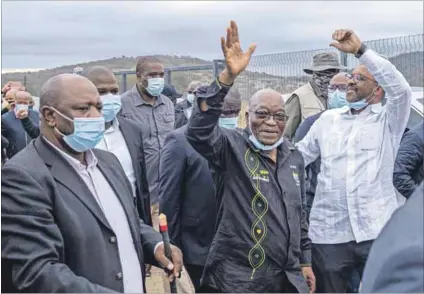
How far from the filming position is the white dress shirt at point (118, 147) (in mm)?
4941

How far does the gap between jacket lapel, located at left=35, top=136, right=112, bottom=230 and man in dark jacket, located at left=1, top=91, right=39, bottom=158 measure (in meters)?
6.47

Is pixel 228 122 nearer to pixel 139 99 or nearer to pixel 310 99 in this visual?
pixel 310 99

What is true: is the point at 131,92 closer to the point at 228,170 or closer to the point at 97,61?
the point at 97,61

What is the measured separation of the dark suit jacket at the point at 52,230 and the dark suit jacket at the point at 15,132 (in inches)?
255

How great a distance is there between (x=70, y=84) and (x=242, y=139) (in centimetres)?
121

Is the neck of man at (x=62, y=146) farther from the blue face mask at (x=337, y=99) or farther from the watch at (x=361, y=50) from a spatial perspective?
the blue face mask at (x=337, y=99)

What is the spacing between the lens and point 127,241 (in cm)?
339

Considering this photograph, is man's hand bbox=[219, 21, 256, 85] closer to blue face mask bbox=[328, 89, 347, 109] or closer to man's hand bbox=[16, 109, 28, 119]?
blue face mask bbox=[328, 89, 347, 109]

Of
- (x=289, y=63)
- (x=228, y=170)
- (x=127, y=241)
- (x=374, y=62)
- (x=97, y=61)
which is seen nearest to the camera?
(x=127, y=241)

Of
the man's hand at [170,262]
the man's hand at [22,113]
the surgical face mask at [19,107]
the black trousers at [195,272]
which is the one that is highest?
the man's hand at [170,262]

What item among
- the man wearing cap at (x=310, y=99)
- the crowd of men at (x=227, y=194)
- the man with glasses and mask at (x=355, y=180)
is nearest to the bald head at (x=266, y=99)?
the crowd of men at (x=227, y=194)

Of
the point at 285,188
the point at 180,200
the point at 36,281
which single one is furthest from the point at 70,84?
the point at 180,200

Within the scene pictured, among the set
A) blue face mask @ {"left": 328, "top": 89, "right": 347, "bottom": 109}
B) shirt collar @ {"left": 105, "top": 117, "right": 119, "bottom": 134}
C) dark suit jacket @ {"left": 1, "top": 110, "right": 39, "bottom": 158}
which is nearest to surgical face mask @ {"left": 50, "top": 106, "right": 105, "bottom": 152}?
shirt collar @ {"left": 105, "top": 117, "right": 119, "bottom": 134}

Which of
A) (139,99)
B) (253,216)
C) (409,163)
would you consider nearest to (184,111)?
(139,99)
